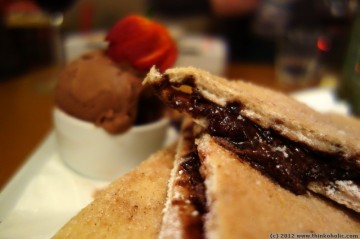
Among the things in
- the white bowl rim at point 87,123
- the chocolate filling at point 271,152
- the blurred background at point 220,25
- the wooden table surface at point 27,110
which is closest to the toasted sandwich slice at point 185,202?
the chocolate filling at point 271,152

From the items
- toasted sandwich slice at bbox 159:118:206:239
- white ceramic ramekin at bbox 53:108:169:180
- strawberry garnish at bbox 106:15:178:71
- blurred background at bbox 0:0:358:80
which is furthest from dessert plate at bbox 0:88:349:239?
blurred background at bbox 0:0:358:80

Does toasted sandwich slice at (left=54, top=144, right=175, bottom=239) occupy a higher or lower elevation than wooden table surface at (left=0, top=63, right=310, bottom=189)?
higher

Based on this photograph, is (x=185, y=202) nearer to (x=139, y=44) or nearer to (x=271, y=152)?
(x=271, y=152)

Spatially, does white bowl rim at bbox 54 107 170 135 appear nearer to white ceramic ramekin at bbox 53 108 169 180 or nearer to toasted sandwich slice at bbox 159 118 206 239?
white ceramic ramekin at bbox 53 108 169 180

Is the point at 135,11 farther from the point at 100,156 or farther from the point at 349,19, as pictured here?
the point at 100,156

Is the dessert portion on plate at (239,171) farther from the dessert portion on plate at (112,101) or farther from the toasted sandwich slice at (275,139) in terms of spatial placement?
the dessert portion on plate at (112,101)

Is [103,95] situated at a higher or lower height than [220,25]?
higher

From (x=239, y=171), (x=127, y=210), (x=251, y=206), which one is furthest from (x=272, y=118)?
(x=127, y=210)

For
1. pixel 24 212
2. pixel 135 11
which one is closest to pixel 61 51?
pixel 135 11
